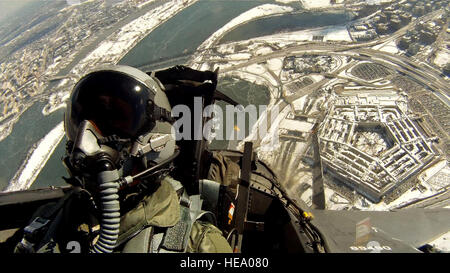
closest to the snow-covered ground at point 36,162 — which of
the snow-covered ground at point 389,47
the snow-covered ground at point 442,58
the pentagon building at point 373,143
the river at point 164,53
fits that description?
the river at point 164,53

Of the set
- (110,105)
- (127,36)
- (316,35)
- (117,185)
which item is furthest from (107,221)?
(127,36)

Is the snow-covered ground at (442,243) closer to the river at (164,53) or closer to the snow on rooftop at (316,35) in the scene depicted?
the river at (164,53)

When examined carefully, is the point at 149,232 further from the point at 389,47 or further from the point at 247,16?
the point at 247,16

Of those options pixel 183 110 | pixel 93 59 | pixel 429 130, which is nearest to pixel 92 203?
pixel 183 110

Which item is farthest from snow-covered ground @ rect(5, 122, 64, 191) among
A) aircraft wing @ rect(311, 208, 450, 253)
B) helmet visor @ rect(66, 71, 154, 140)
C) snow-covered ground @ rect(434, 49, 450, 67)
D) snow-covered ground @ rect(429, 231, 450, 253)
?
snow-covered ground @ rect(434, 49, 450, 67)
